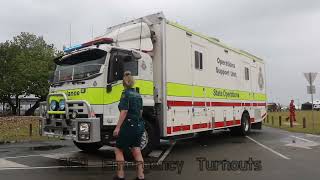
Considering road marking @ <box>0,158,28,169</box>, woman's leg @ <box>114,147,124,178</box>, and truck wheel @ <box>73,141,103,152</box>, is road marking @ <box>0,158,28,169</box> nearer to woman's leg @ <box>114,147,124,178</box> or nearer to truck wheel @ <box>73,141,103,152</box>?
truck wheel @ <box>73,141,103,152</box>

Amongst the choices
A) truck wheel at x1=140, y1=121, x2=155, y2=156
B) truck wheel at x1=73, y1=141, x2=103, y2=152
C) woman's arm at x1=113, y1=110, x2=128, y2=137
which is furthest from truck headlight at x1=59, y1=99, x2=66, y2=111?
woman's arm at x1=113, y1=110, x2=128, y2=137

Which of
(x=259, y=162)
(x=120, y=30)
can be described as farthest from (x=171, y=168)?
(x=120, y=30)

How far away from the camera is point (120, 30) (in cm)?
1221

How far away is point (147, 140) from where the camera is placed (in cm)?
1125

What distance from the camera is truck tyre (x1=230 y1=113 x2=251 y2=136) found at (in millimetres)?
17938

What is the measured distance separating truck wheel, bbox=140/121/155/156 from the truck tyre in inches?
284

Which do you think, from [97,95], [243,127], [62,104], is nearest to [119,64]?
[97,95]

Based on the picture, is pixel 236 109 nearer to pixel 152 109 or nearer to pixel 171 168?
pixel 152 109

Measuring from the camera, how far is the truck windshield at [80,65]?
1077cm

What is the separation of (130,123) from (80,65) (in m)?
4.05

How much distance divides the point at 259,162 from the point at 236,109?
6401 mm

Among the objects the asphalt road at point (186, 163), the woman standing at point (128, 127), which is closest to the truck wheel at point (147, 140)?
the asphalt road at point (186, 163)

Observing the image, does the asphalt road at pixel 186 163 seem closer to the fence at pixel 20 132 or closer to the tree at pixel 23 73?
the fence at pixel 20 132

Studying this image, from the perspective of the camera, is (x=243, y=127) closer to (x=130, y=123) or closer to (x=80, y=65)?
(x=80, y=65)
